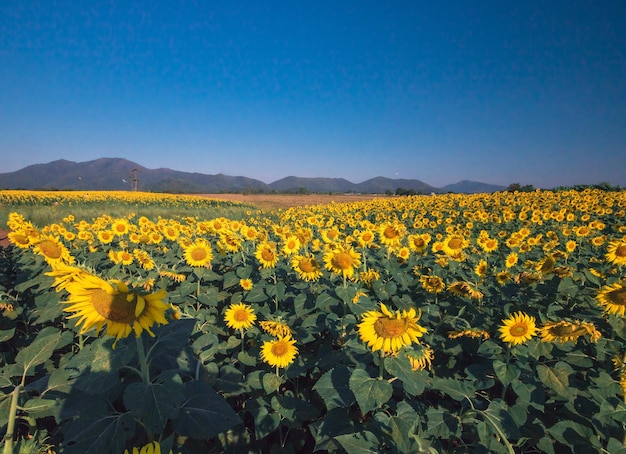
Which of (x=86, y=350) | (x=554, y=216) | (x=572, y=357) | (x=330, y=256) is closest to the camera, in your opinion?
(x=86, y=350)

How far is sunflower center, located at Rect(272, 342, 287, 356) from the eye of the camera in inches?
110

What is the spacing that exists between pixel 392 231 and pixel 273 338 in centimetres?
271

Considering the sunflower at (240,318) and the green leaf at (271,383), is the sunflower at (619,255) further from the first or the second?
→ the sunflower at (240,318)

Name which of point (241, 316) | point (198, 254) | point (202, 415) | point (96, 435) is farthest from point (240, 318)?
point (96, 435)

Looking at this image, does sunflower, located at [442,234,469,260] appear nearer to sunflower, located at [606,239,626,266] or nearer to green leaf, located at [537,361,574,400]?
sunflower, located at [606,239,626,266]

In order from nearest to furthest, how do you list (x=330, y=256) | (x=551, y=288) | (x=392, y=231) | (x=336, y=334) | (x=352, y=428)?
(x=352, y=428) → (x=336, y=334) → (x=551, y=288) → (x=330, y=256) → (x=392, y=231)

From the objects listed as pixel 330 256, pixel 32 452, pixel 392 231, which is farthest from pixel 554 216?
pixel 32 452

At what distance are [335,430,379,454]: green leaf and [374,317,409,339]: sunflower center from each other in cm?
54

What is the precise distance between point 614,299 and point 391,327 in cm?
217

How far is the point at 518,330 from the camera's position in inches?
93.0

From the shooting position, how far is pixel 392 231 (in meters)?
4.91

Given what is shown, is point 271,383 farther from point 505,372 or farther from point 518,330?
point 518,330

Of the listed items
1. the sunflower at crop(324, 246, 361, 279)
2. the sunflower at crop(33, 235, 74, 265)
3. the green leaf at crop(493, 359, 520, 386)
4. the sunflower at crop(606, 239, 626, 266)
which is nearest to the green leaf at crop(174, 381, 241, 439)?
the green leaf at crop(493, 359, 520, 386)

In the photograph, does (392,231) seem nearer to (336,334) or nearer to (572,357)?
(336,334)
